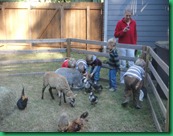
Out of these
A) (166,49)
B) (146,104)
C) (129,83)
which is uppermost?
(166,49)

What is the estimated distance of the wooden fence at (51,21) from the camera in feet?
40.6

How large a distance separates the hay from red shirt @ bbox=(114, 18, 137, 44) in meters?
3.44

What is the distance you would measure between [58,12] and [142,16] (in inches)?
157

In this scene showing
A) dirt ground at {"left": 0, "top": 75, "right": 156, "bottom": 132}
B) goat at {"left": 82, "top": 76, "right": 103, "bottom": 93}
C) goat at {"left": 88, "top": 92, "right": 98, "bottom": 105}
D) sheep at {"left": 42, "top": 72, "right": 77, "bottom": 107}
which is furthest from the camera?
goat at {"left": 82, "top": 76, "right": 103, "bottom": 93}

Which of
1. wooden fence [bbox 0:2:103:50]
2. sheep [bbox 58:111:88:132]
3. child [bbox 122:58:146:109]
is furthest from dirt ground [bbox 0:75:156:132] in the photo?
wooden fence [bbox 0:2:103:50]

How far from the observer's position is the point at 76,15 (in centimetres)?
1247

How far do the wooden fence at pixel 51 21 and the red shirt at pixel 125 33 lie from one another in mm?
4949

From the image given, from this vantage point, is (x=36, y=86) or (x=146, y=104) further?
(x=36, y=86)

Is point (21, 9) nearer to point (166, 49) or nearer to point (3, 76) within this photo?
point (3, 76)

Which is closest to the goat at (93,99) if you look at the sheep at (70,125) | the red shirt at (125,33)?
the sheep at (70,125)

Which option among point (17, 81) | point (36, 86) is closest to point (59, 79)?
point (36, 86)

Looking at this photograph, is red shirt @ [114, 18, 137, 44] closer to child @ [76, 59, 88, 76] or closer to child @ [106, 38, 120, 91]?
child @ [106, 38, 120, 91]

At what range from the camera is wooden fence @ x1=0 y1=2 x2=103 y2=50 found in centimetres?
1237

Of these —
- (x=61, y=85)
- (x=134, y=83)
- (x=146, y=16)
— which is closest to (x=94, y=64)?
(x=61, y=85)
